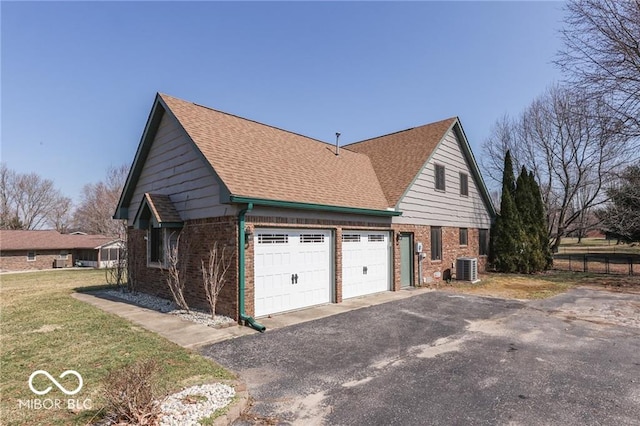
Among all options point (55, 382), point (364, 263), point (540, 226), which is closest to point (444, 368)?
point (55, 382)

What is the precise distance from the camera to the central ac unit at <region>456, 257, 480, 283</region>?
1638 centimetres

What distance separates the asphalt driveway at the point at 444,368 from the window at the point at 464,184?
9466 millimetres

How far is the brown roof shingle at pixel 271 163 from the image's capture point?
9758 millimetres

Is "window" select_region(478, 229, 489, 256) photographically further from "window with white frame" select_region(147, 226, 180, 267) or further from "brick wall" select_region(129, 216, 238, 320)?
"window with white frame" select_region(147, 226, 180, 267)

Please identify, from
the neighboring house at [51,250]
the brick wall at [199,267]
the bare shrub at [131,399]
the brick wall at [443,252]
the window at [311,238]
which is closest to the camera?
the bare shrub at [131,399]

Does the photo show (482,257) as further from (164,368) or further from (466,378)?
(164,368)

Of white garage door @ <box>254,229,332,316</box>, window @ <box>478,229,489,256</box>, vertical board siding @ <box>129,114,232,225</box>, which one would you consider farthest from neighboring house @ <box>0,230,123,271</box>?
window @ <box>478,229,489,256</box>

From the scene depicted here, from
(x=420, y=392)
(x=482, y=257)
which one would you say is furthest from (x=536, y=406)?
(x=482, y=257)

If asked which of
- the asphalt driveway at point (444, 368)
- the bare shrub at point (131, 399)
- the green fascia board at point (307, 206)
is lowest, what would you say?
the asphalt driveway at point (444, 368)

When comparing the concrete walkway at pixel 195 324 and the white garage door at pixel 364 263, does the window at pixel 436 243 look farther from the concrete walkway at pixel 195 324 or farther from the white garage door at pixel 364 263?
the concrete walkway at pixel 195 324

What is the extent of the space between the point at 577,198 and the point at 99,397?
32254mm

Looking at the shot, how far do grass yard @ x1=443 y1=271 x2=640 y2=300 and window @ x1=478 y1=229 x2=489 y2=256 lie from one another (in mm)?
1511

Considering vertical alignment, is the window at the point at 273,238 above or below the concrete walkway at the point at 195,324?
above

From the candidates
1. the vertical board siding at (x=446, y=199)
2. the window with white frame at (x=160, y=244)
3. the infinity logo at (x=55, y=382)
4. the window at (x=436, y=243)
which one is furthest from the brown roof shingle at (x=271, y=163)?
the infinity logo at (x=55, y=382)
